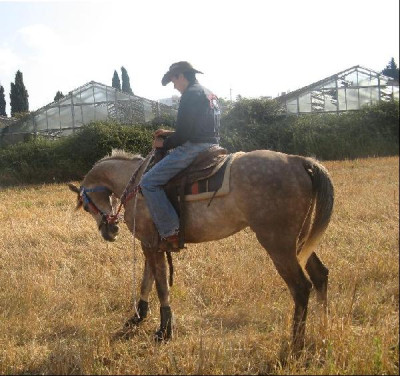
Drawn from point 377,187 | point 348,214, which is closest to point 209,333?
point 348,214

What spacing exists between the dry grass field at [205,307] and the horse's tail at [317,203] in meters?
0.62

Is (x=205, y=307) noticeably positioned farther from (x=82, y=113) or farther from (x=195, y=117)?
(x=82, y=113)

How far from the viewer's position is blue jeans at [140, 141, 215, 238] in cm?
460

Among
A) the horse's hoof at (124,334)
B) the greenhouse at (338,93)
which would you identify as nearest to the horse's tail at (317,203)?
the horse's hoof at (124,334)

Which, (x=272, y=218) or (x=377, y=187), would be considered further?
(x=377, y=187)

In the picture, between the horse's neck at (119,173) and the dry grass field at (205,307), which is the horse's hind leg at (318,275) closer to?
the dry grass field at (205,307)

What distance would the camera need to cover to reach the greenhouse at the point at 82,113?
3033 centimetres

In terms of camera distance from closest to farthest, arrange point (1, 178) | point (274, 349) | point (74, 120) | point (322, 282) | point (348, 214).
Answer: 1. point (274, 349)
2. point (322, 282)
3. point (348, 214)
4. point (1, 178)
5. point (74, 120)

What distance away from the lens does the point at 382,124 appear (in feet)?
26.0

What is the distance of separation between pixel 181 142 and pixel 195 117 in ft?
1.05

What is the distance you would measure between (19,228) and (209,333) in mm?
6368

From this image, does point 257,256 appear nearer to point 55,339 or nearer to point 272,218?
point 272,218

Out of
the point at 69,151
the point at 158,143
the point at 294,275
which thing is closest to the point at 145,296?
the point at 158,143

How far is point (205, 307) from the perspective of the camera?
5.27 meters
